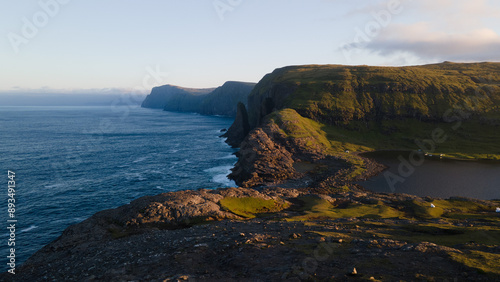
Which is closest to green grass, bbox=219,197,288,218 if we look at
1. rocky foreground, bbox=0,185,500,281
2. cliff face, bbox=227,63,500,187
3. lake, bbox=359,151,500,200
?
rocky foreground, bbox=0,185,500,281

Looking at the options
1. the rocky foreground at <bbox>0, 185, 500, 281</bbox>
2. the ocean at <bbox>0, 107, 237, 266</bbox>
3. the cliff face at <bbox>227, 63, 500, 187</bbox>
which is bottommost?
the ocean at <bbox>0, 107, 237, 266</bbox>

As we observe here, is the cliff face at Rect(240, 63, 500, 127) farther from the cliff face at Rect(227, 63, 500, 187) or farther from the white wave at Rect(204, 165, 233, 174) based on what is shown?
the white wave at Rect(204, 165, 233, 174)

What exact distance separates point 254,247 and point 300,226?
11.6 m

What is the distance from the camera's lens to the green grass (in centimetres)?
5076

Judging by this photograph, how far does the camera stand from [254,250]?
26.4m

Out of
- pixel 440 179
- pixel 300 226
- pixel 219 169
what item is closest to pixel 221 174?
pixel 219 169

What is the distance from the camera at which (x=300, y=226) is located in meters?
36.4

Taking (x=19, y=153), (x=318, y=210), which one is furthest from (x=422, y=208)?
(x=19, y=153)

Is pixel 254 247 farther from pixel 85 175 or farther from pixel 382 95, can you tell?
pixel 382 95

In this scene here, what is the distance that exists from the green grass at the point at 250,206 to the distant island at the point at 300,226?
24 centimetres

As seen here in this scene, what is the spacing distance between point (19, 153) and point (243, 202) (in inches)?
4451

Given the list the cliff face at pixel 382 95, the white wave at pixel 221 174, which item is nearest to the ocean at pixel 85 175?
the white wave at pixel 221 174

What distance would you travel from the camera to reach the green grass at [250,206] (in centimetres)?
5076

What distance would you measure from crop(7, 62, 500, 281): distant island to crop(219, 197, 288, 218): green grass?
9.5 inches
